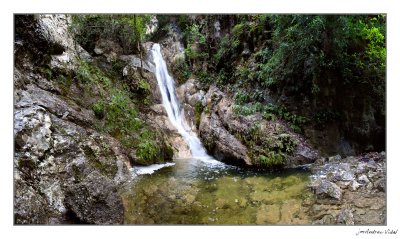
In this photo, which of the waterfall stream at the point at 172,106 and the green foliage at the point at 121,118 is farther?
the waterfall stream at the point at 172,106

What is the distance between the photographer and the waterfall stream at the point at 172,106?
893 cm

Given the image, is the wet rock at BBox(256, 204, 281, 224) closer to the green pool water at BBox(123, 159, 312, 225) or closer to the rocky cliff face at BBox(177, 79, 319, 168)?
the green pool water at BBox(123, 159, 312, 225)

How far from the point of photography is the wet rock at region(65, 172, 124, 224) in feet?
13.5

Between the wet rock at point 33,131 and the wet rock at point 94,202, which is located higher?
the wet rock at point 33,131

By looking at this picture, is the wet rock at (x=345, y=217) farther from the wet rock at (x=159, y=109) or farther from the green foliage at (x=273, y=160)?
the wet rock at (x=159, y=109)

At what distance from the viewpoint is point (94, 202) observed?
4.25 m

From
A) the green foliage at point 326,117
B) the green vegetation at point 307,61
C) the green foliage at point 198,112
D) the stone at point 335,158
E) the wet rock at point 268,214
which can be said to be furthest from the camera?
the green foliage at point 198,112

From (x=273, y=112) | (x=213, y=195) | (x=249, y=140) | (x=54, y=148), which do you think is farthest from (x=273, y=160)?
(x=54, y=148)

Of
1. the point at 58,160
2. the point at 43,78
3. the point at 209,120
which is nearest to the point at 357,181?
the point at 209,120

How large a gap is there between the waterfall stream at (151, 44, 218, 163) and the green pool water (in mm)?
1758

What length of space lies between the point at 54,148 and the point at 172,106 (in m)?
6.09

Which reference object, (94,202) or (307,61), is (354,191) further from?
(94,202)

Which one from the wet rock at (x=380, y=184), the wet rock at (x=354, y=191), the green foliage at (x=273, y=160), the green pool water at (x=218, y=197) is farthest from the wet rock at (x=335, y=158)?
the wet rock at (x=380, y=184)

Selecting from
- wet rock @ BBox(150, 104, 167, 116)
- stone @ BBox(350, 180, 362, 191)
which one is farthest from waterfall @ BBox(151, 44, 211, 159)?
stone @ BBox(350, 180, 362, 191)
